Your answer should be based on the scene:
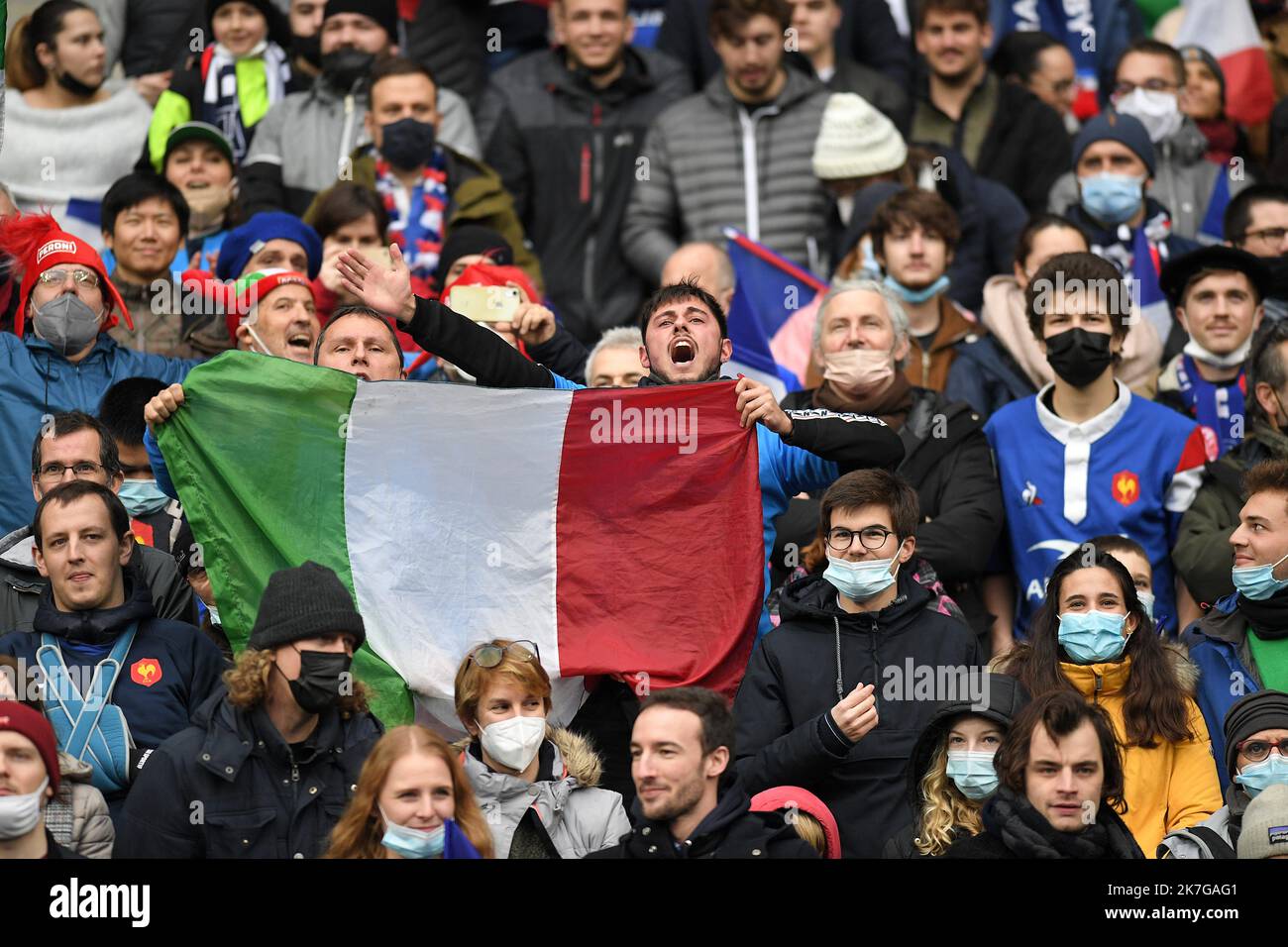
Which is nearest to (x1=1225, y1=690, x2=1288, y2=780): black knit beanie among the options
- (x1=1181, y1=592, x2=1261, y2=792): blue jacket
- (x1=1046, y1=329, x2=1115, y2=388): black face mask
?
(x1=1181, y1=592, x2=1261, y2=792): blue jacket

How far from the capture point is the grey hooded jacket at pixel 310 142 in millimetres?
13852

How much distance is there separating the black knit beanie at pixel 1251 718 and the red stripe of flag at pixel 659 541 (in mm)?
1971

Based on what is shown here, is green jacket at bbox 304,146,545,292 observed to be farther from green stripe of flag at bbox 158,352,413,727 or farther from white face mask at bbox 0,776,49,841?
white face mask at bbox 0,776,49,841

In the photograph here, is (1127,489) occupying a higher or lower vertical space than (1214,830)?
higher

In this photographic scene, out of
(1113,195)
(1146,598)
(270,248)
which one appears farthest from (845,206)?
(1146,598)

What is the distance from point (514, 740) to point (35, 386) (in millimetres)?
3392

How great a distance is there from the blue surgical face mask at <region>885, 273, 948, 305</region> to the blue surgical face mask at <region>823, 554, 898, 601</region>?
302 centimetres

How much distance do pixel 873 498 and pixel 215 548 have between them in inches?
105

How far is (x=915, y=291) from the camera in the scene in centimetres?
1219

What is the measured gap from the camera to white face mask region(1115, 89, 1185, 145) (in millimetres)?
13961

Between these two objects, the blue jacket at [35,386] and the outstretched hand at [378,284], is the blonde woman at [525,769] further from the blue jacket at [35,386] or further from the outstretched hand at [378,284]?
the blue jacket at [35,386]

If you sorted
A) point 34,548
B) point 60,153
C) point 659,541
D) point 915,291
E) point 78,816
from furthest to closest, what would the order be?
point 60,153 < point 915,291 < point 659,541 < point 34,548 < point 78,816

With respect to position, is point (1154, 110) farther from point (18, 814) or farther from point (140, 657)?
point (18, 814)

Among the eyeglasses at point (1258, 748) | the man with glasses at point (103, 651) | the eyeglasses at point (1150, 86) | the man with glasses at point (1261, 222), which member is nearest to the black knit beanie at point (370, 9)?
the eyeglasses at point (1150, 86)
